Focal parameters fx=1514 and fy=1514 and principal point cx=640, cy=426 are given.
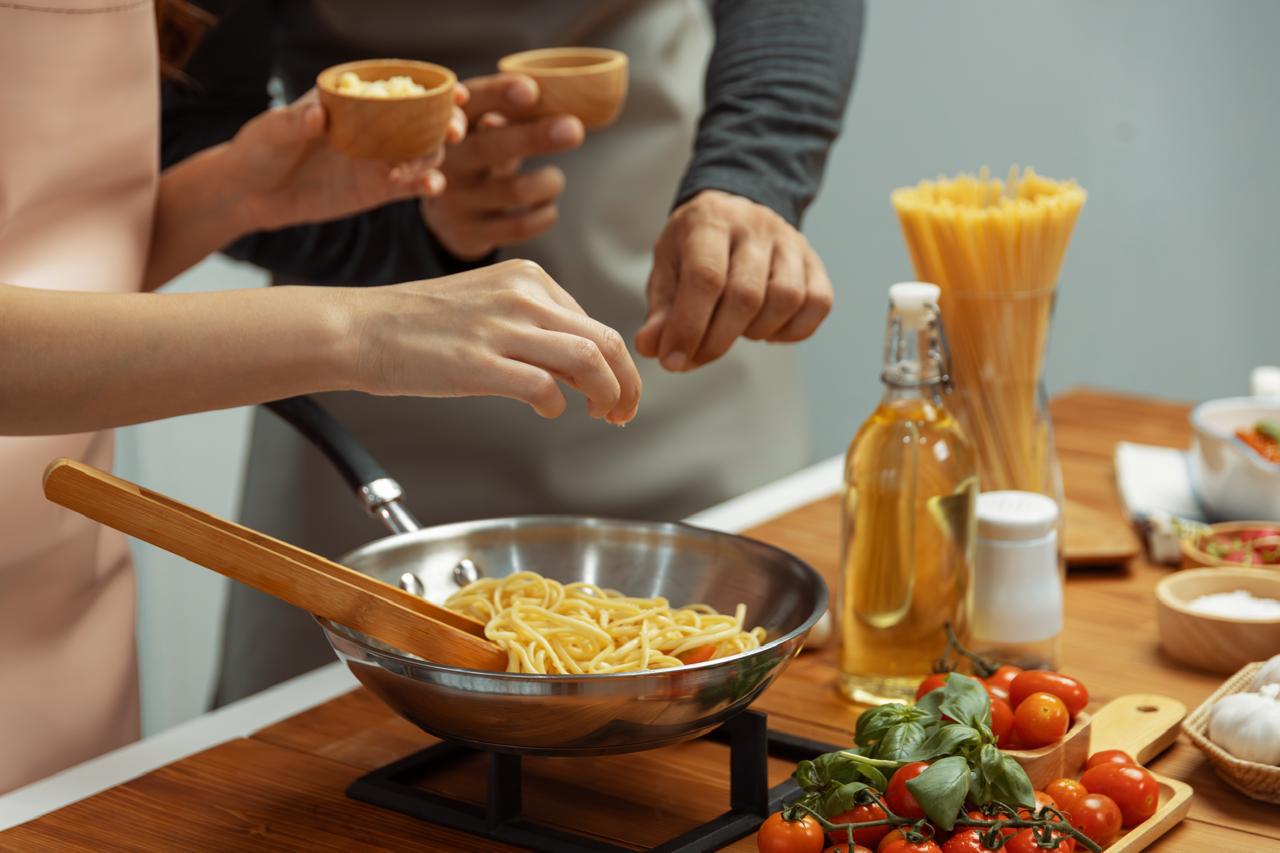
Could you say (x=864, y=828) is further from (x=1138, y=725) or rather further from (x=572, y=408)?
(x=572, y=408)

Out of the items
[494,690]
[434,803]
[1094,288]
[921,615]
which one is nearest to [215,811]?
[434,803]

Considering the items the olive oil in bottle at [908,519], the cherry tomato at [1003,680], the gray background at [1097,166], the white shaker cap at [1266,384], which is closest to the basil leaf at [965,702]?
the cherry tomato at [1003,680]

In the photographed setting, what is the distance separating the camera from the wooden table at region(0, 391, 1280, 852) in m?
0.99

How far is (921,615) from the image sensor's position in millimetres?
1177

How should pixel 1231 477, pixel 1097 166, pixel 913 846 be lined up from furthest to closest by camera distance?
1. pixel 1097 166
2. pixel 1231 477
3. pixel 913 846

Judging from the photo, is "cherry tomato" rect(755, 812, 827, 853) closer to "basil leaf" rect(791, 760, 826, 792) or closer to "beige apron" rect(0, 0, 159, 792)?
"basil leaf" rect(791, 760, 826, 792)

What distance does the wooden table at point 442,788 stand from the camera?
99cm

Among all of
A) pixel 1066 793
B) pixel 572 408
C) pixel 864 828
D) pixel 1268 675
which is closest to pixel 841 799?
pixel 864 828

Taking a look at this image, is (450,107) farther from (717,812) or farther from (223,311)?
(717,812)

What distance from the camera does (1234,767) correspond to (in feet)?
3.34

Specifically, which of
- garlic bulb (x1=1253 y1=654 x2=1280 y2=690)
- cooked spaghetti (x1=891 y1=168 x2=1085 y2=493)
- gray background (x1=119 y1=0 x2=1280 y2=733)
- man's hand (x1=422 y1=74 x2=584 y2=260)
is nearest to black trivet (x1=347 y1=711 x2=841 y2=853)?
garlic bulb (x1=1253 y1=654 x2=1280 y2=690)

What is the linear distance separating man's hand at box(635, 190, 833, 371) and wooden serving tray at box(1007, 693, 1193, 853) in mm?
386

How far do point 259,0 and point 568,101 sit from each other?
21.5 inches

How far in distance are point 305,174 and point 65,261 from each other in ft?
0.96
